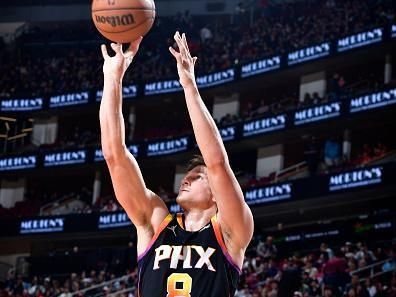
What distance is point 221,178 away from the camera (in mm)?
4680

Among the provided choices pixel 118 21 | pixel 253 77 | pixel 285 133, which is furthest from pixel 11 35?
pixel 118 21

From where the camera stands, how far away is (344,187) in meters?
26.9

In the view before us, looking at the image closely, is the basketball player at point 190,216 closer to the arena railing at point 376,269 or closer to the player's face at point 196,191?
the player's face at point 196,191

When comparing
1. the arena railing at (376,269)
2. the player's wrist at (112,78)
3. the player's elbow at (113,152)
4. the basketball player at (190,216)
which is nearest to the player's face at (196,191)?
the basketball player at (190,216)

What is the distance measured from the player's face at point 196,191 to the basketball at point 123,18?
A: 3.94 ft

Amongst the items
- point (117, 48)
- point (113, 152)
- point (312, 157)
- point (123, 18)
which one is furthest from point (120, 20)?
point (312, 157)

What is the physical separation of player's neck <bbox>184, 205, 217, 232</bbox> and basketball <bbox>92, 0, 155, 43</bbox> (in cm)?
134

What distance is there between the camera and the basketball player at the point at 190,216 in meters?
4.68

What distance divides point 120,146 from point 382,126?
26896mm

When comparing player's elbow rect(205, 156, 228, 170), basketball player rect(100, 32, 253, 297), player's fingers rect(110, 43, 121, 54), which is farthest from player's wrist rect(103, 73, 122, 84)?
Answer: player's elbow rect(205, 156, 228, 170)

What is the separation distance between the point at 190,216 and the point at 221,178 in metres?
0.41

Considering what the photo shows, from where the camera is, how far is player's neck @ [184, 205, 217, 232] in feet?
16.1

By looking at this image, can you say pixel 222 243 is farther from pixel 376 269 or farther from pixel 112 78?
pixel 376 269

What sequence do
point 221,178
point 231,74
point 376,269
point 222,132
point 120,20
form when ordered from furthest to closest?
point 231,74 → point 222,132 → point 376,269 → point 120,20 → point 221,178
